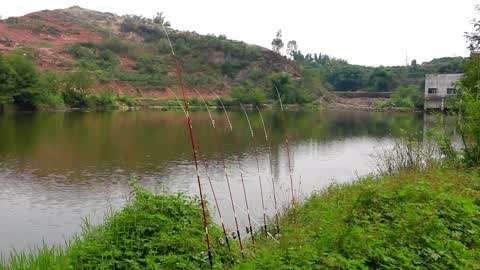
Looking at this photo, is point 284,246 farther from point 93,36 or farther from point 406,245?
point 93,36

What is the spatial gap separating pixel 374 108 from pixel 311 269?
7960 cm

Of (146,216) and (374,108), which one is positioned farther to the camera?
(374,108)

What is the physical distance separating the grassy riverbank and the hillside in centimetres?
6157

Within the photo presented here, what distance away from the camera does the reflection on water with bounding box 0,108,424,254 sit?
12305mm

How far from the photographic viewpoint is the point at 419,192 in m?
7.54

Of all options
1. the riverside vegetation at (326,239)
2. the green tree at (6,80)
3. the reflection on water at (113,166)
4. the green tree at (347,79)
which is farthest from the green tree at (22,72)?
the green tree at (347,79)

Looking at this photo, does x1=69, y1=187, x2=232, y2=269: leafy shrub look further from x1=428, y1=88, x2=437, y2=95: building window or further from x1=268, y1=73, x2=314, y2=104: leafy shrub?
x1=268, y1=73, x2=314, y2=104: leafy shrub

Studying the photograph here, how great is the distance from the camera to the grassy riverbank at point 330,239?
5.08m

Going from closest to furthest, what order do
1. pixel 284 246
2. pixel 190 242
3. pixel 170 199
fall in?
pixel 284 246 < pixel 190 242 < pixel 170 199

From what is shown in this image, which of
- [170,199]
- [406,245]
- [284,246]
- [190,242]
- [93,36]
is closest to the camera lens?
[406,245]

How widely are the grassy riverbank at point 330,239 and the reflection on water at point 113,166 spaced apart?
3311 millimetres

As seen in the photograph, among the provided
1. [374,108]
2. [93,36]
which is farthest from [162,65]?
[374,108]

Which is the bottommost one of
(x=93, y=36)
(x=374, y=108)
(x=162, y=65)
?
(x=374, y=108)

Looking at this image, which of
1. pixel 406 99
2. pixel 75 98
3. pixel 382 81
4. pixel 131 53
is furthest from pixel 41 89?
pixel 382 81
